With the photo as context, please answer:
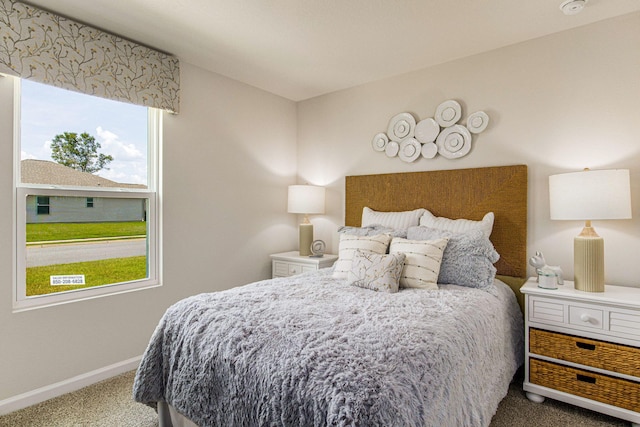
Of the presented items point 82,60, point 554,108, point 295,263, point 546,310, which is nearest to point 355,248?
point 295,263

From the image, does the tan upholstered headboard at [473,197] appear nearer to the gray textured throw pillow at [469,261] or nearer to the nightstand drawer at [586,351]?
the gray textured throw pillow at [469,261]

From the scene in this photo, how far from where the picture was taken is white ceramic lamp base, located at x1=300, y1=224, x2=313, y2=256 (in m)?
3.63

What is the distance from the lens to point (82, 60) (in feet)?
7.70

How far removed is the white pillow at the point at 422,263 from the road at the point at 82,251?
6.98 ft

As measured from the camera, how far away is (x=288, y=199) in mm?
3799

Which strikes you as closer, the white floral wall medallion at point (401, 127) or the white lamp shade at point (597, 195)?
the white lamp shade at point (597, 195)

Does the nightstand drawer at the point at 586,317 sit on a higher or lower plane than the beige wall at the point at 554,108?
lower

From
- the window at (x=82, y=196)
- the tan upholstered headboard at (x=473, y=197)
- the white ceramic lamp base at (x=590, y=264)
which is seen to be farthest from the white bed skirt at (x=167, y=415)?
the white ceramic lamp base at (x=590, y=264)

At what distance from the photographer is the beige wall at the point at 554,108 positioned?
7.43 ft

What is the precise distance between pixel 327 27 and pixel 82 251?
7.92 ft

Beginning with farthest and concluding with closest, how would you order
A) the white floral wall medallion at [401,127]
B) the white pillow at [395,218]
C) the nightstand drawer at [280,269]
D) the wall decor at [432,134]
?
the nightstand drawer at [280,269] → the white floral wall medallion at [401,127] → the white pillow at [395,218] → the wall decor at [432,134]

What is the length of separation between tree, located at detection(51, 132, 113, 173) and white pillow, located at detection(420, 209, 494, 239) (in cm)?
257

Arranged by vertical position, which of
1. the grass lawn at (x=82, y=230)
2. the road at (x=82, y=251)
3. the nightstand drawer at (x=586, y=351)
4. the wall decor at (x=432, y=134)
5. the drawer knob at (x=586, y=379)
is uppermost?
the wall decor at (x=432, y=134)

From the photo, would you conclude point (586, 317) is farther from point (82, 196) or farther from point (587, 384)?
point (82, 196)
